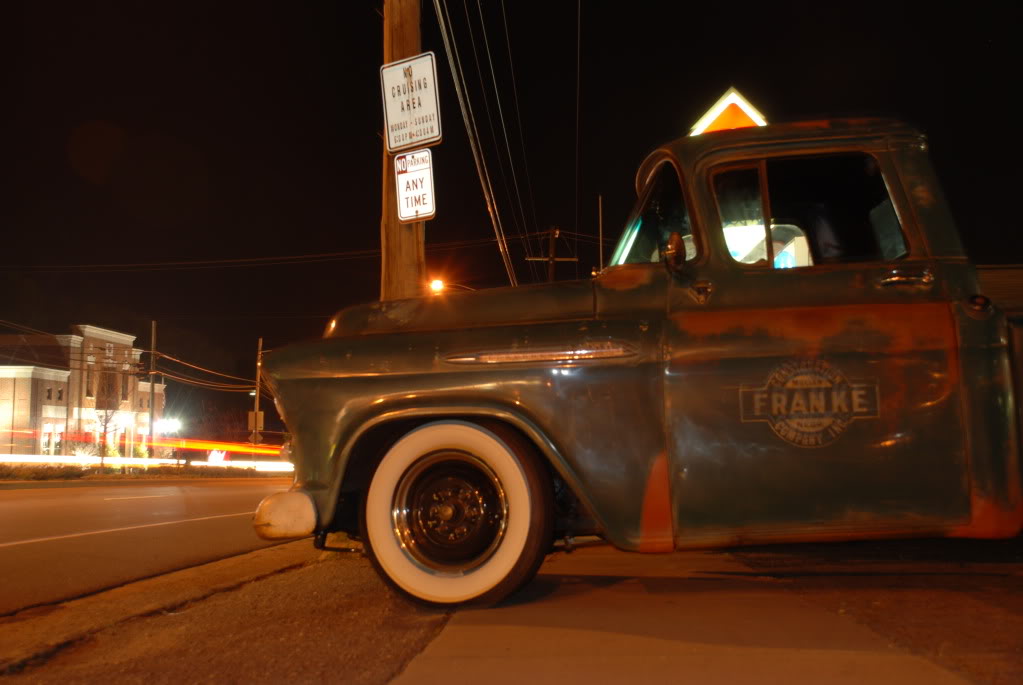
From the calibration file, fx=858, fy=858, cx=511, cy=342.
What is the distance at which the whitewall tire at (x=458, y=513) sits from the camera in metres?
3.81

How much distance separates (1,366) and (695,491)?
67603 mm

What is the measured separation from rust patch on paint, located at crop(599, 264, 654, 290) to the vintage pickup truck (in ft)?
0.04

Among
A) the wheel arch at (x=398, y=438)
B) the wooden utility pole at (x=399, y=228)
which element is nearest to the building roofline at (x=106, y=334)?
the wooden utility pole at (x=399, y=228)

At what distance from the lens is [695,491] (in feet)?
11.9

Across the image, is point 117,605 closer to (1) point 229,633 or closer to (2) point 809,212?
(1) point 229,633

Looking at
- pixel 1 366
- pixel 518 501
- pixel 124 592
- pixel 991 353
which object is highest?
pixel 1 366

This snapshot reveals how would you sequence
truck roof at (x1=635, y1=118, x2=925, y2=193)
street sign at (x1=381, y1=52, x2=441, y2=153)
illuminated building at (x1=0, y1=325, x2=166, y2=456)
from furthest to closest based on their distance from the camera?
illuminated building at (x1=0, y1=325, x2=166, y2=456) < street sign at (x1=381, y1=52, x2=441, y2=153) < truck roof at (x1=635, y1=118, x2=925, y2=193)

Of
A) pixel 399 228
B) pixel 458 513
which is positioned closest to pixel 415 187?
pixel 399 228

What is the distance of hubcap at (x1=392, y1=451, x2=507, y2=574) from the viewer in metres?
3.91

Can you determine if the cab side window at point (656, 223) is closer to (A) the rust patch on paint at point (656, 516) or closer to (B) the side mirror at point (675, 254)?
(B) the side mirror at point (675, 254)

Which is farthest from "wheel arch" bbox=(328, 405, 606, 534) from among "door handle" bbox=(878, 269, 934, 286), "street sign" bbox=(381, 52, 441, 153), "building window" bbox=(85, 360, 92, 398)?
"building window" bbox=(85, 360, 92, 398)

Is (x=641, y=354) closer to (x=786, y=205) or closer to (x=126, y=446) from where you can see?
(x=786, y=205)

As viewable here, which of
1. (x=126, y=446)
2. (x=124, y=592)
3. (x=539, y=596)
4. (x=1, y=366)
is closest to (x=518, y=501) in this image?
(x=539, y=596)

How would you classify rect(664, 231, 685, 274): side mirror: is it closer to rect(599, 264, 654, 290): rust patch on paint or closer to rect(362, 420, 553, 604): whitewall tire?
rect(599, 264, 654, 290): rust patch on paint
